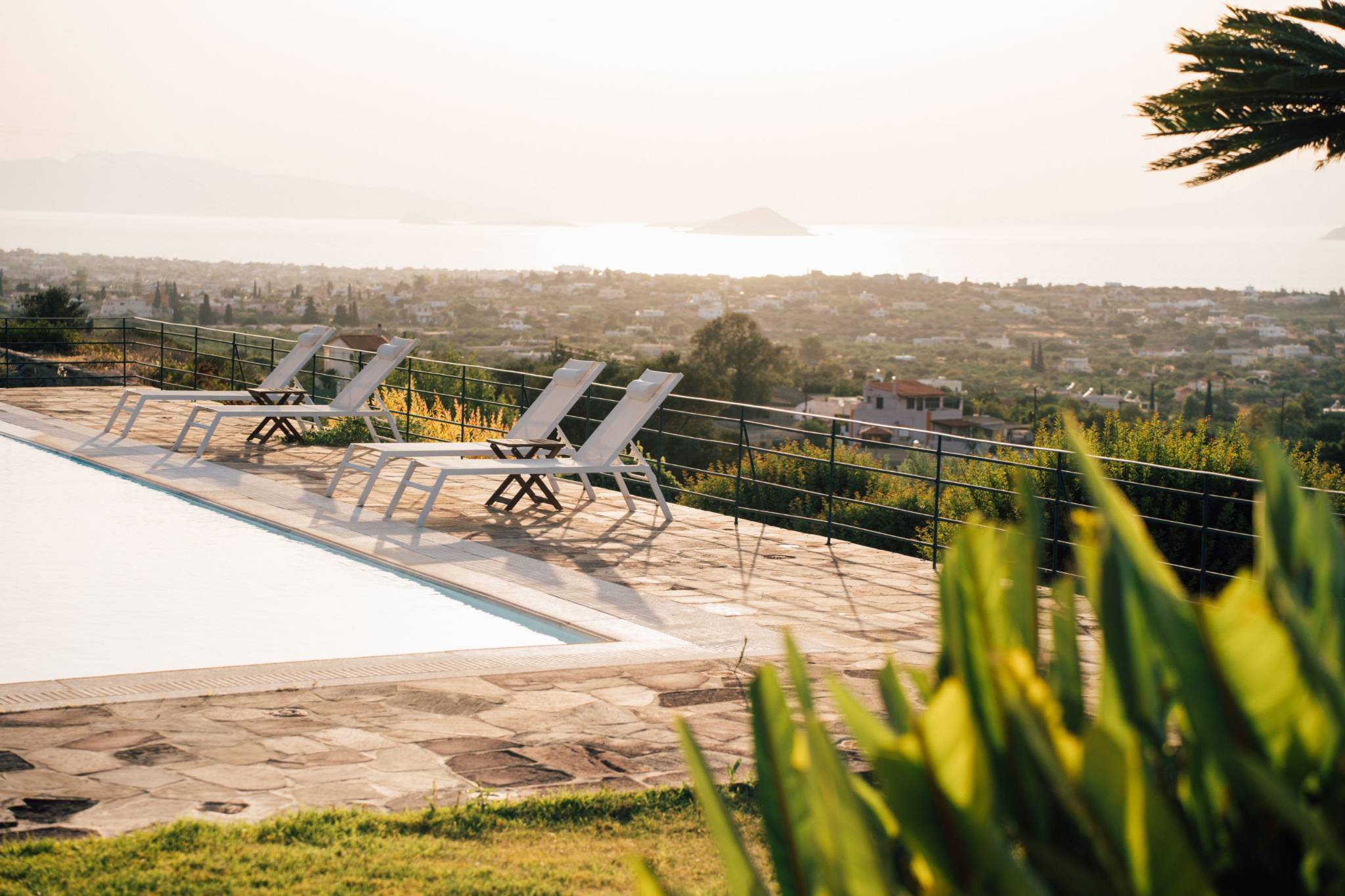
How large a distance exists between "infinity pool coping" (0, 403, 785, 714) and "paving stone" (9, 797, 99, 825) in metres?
0.96

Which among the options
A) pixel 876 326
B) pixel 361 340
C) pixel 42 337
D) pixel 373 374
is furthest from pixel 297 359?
pixel 876 326

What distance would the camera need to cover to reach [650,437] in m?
25.2

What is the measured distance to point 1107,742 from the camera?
0.70 meters

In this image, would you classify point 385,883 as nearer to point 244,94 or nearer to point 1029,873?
point 1029,873

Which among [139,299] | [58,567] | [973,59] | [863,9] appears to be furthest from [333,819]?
[139,299]

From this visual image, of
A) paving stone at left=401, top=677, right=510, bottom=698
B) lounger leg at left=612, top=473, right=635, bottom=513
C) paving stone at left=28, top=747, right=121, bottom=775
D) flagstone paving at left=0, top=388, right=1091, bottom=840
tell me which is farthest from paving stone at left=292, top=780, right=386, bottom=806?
lounger leg at left=612, top=473, right=635, bottom=513

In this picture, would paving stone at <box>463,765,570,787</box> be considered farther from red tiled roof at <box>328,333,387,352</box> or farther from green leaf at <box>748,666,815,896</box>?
red tiled roof at <box>328,333,387,352</box>

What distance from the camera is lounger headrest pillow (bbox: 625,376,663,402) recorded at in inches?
350

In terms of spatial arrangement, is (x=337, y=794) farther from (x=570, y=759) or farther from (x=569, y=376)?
(x=569, y=376)

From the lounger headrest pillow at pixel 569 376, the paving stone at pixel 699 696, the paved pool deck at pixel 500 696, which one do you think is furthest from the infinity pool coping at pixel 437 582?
the lounger headrest pillow at pixel 569 376

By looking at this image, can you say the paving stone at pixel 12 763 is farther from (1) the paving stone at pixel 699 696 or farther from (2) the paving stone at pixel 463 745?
(1) the paving stone at pixel 699 696

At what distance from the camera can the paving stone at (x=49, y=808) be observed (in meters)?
3.53

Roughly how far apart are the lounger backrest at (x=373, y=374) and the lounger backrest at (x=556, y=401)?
75.5 inches

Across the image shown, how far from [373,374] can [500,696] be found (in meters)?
6.55
